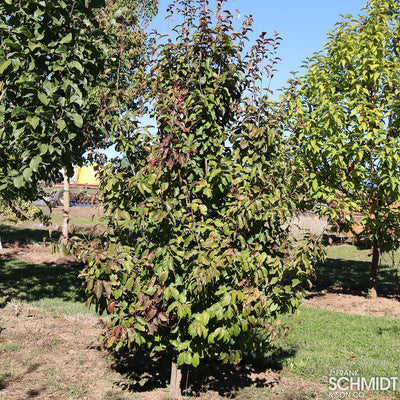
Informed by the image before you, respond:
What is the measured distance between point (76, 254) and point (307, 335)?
4638 millimetres

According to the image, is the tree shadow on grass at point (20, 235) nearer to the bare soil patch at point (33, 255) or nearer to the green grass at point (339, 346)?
the bare soil patch at point (33, 255)

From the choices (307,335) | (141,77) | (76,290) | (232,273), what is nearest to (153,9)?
(76,290)

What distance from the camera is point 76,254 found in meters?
3.69

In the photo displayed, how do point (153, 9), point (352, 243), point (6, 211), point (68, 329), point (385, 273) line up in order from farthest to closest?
point (352, 243), point (153, 9), point (385, 273), point (6, 211), point (68, 329)

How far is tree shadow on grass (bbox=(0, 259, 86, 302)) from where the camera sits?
8.34 meters

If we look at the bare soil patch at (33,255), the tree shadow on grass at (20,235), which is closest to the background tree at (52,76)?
the bare soil patch at (33,255)

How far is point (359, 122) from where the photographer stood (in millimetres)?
8180

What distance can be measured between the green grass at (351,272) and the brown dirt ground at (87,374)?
6.32 m

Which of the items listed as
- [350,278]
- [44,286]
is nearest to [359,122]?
[350,278]

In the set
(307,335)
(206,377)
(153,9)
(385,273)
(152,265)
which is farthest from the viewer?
(153,9)

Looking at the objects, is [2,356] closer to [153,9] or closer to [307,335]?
[307,335]

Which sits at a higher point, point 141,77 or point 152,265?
point 141,77

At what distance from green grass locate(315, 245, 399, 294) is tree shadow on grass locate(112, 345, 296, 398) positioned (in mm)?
5829

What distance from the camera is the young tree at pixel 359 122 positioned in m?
8.14
